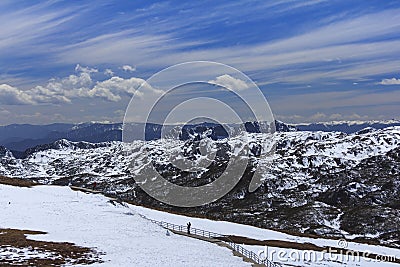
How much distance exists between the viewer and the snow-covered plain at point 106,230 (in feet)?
139

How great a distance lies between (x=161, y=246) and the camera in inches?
1905

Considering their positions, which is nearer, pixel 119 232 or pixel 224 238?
pixel 119 232

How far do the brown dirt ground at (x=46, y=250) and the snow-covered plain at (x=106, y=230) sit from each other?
1.46 meters

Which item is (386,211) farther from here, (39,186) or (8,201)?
(8,201)

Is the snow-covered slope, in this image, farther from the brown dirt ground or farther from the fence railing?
the fence railing

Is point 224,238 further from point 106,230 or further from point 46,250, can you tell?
point 46,250

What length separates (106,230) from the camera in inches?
2124

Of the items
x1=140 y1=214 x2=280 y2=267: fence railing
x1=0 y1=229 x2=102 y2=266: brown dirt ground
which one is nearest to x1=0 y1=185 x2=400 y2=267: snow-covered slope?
x1=0 y1=229 x2=102 y2=266: brown dirt ground

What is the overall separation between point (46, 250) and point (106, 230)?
47.0 feet

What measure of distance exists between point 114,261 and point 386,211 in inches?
6924

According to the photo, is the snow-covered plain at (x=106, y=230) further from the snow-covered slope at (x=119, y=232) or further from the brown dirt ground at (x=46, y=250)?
the brown dirt ground at (x=46, y=250)

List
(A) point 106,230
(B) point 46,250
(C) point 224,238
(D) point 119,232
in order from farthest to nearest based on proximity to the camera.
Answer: (C) point 224,238, (A) point 106,230, (D) point 119,232, (B) point 46,250

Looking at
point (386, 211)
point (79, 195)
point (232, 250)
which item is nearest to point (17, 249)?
point (232, 250)

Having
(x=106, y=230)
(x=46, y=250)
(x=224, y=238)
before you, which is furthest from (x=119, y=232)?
(x=224, y=238)
